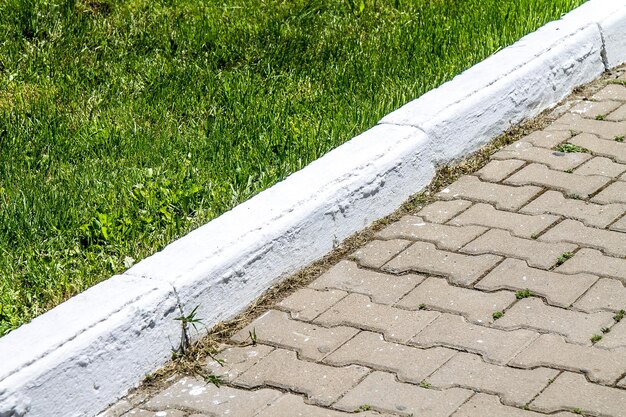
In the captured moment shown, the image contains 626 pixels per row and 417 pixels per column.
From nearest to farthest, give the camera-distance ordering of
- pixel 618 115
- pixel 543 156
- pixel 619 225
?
pixel 619 225, pixel 543 156, pixel 618 115

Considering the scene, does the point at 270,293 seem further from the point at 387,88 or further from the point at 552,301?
the point at 387,88

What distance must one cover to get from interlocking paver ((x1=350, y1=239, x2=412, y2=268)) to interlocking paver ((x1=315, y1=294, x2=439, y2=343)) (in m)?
0.27

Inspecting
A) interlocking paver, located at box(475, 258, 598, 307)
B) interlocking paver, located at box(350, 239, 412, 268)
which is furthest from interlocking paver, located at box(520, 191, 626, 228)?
interlocking paver, located at box(350, 239, 412, 268)

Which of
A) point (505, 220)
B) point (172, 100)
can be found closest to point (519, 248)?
point (505, 220)

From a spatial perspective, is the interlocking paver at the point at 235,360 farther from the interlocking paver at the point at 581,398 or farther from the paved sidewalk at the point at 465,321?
the interlocking paver at the point at 581,398

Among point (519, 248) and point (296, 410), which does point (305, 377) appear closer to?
point (296, 410)

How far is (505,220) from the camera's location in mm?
4484

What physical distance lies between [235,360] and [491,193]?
1502 mm

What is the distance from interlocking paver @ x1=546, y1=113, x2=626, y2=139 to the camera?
Result: 17.0 ft

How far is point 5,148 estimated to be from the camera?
493cm

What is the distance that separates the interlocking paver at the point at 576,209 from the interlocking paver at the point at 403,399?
128 centimetres

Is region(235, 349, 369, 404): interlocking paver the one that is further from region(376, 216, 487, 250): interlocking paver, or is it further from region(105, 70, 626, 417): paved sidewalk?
region(376, 216, 487, 250): interlocking paver

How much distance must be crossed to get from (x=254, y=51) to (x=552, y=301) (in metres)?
2.50

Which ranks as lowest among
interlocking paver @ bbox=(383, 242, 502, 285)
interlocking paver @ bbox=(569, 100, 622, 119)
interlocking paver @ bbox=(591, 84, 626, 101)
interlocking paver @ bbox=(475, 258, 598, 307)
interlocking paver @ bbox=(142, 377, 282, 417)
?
interlocking paver @ bbox=(142, 377, 282, 417)
